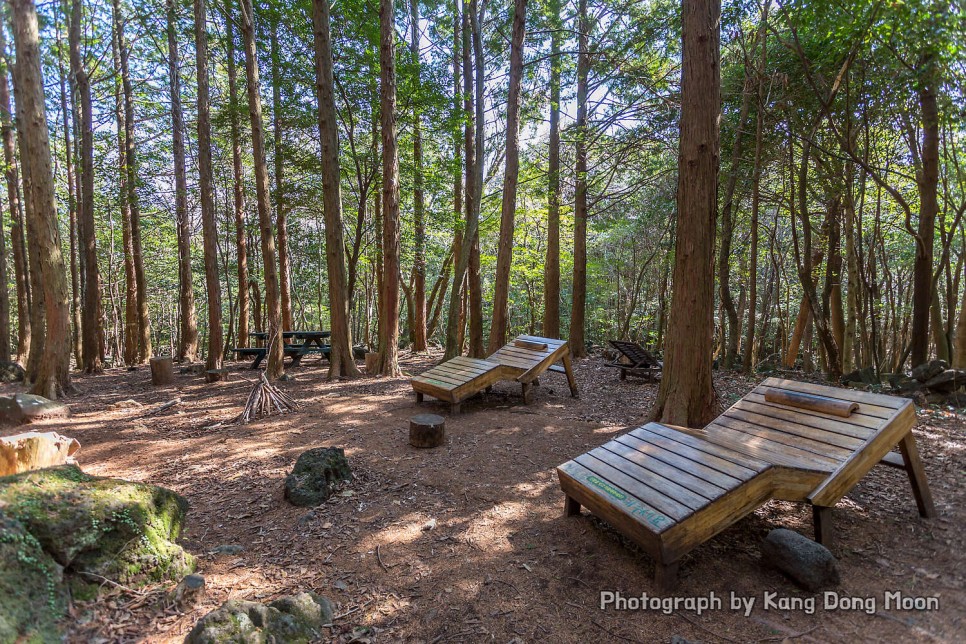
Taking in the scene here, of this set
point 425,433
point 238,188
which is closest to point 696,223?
point 425,433

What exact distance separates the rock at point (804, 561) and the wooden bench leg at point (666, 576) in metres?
0.66

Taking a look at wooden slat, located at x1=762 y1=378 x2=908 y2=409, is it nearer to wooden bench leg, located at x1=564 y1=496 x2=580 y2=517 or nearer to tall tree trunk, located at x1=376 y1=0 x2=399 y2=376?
wooden bench leg, located at x1=564 y1=496 x2=580 y2=517

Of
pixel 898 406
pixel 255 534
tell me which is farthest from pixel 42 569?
pixel 898 406

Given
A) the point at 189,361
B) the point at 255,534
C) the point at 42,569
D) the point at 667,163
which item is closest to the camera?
the point at 42,569

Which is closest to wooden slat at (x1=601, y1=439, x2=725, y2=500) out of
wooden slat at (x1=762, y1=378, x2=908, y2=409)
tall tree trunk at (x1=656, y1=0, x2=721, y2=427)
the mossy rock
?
wooden slat at (x1=762, y1=378, x2=908, y2=409)

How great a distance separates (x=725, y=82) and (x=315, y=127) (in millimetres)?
9618

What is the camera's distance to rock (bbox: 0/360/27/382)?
28.8 ft

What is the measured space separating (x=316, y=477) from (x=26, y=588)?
1984 millimetres

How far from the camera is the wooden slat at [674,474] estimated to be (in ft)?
7.78

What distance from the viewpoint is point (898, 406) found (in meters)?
2.86

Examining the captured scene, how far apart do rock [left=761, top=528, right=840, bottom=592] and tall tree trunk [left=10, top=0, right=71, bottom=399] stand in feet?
30.4

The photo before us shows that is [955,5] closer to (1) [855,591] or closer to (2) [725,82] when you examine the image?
(2) [725,82]

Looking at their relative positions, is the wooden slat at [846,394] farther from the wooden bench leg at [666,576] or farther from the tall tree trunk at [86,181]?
the tall tree trunk at [86,181]

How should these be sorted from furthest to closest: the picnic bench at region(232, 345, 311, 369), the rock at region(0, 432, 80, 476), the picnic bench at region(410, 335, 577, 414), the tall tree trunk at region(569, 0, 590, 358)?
the tall tree trunk at region(569, 0, 590, 358)
the picnic bench at region(232, 345, 311, 369)
the picnic bench at region(410, 335, 577, 414)
the rock at region(0, 432, 80, 476)
